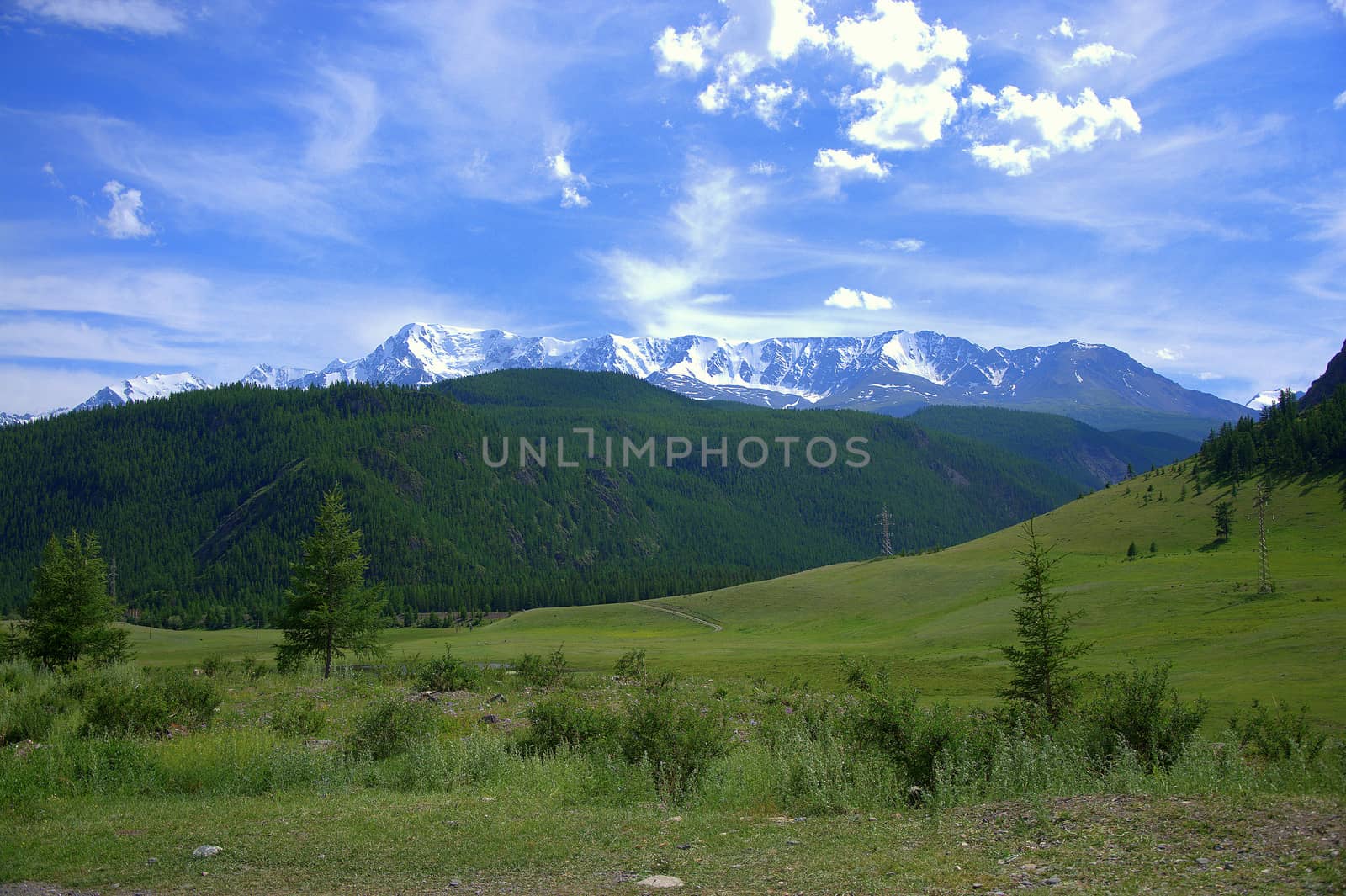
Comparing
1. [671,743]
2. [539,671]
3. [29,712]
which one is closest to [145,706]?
[29,712]

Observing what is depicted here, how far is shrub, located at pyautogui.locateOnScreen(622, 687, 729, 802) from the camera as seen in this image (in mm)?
13969

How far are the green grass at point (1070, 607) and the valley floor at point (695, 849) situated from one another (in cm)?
1609

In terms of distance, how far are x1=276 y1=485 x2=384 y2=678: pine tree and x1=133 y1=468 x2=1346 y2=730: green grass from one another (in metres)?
18.5

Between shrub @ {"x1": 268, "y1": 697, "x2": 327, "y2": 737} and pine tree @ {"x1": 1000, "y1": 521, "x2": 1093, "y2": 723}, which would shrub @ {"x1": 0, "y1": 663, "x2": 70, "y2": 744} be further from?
pine tree @ {"x1": 1000, "y1": 521, "x2": 1093, "y2": 723}

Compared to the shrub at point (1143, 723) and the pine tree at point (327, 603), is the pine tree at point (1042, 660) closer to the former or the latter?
the shrub at point (1143, 723)

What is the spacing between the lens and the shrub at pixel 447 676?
29.9m

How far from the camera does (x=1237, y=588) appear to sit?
55.8 metres

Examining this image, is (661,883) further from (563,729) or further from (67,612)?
(67,612)

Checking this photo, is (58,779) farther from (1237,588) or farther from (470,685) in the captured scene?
(1237,588)

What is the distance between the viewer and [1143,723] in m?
14.0

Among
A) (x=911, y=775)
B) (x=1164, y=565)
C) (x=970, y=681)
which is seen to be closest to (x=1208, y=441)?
(x=1164, y=565)

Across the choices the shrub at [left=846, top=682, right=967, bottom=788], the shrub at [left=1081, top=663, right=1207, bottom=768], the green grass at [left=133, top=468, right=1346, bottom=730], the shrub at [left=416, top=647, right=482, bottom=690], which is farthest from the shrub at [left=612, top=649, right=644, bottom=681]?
the shrub at [left=1081, top=663, right=1207, bottom=768]

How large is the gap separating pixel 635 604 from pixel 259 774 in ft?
345

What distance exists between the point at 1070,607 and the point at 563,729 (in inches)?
2021
